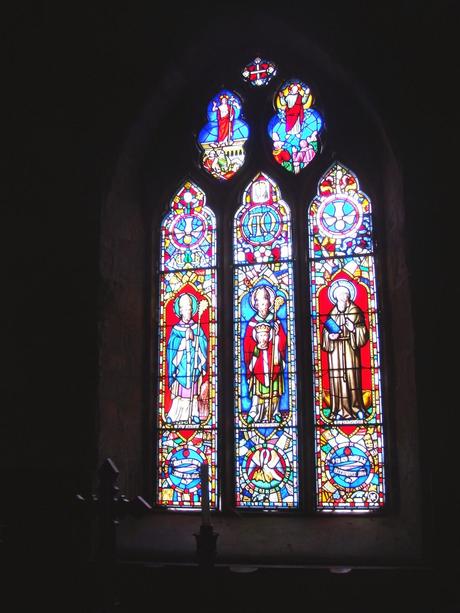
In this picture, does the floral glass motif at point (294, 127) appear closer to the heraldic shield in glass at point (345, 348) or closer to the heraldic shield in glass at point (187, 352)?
the heraldic shield in glass at point (345, 348)

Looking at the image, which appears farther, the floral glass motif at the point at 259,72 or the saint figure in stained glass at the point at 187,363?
the floral glass motif at the point at 259,72

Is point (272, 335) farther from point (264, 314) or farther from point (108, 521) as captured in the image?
point (108, 521)

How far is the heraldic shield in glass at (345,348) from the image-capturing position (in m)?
5.05

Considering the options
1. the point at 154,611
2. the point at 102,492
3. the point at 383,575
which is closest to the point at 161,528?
the point at 154,611

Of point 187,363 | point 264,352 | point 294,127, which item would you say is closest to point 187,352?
point 187,363

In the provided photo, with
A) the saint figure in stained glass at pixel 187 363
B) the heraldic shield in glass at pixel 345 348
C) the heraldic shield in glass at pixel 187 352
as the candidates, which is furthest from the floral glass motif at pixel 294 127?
the saint figure in stained glass at pixel 187 363

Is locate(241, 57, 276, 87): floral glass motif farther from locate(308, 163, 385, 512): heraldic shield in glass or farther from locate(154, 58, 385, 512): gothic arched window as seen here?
locate(308, 163, 385, 512): heraldic shield in glass

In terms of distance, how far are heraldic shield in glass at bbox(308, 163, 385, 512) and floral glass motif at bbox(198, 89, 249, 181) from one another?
29.6 inches

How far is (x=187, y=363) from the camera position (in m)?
5.57

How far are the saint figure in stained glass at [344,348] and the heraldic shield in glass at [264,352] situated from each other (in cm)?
27

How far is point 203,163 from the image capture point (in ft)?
19.6

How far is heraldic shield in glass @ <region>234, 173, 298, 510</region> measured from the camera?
5.21m

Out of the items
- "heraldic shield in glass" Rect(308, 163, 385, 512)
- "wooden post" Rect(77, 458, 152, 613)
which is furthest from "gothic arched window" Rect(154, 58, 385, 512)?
"wooden post" Rect(77, 458, 152, 613)

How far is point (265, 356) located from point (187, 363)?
1.96ft
